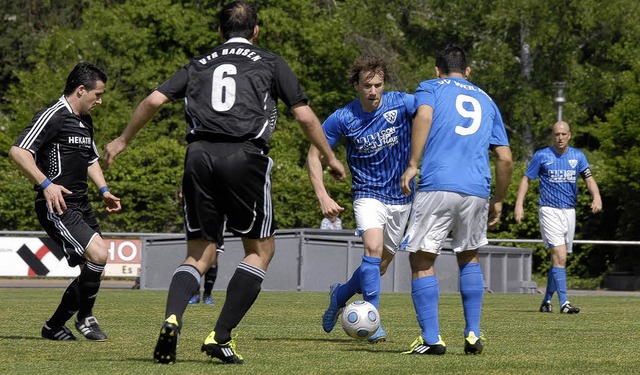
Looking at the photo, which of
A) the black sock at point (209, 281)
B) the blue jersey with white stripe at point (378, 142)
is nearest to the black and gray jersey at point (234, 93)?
the blue jersey with white stripe at point (378, 142)

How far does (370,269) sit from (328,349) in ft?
3.76

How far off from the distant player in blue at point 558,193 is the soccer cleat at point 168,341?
28.9ft

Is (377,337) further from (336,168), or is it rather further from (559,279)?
(559,279)

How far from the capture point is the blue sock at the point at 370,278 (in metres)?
10.0

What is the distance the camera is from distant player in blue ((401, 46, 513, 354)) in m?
8.68

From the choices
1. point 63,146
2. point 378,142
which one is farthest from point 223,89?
point 63,146

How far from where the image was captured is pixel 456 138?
28.7 ft

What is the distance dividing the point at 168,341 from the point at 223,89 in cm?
147

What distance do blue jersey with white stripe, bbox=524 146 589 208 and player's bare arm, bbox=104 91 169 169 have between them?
870cm

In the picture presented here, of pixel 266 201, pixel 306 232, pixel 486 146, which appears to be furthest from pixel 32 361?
pixel 306 232

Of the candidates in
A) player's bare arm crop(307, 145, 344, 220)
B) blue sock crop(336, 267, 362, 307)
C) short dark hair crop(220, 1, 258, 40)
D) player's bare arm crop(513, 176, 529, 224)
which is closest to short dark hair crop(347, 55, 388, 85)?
player's bare arm crop(307, 145, 344, 220)

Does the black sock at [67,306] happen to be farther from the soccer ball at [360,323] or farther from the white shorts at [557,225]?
the white shorts at [557,225]

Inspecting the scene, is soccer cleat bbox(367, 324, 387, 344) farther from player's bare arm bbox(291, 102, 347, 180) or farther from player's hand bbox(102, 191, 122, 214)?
player's bare arm bbox(291, 102, 347, 180)

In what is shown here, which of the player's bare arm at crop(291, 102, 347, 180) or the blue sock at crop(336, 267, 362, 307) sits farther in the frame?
the blue sock at crop(336, 267, 362, 307)
